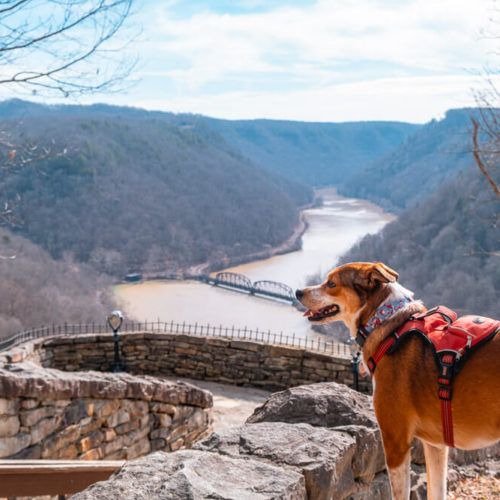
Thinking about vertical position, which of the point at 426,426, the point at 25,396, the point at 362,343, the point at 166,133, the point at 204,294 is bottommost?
the point at 204,294

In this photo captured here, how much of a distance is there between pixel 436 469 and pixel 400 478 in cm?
30

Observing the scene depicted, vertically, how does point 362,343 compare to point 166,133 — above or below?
below

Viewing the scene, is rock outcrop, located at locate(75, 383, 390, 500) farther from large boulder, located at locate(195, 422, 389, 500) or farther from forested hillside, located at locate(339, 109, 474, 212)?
forested hillside, located at locate(339, 109, 474, 212)

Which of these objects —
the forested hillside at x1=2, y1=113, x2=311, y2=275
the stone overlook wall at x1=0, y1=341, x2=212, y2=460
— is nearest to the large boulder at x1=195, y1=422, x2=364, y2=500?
the stone overlook wall at x1=0, y1=341, x2=212, y2=460

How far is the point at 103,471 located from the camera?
317 centimetres

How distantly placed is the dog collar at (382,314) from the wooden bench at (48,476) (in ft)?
4.83

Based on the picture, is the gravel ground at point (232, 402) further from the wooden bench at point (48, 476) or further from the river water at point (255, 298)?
the river water at point (255, 298)

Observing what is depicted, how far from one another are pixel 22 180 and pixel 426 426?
6023 centimetres

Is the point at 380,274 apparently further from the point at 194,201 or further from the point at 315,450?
the point at 194,201

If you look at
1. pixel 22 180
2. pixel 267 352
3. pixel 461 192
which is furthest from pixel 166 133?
pixel 267 352

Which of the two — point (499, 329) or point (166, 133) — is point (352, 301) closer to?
point (499, 329)

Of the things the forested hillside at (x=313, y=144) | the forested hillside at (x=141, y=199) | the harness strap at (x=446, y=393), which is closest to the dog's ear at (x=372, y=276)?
the harness strap at (x=446, y=393)

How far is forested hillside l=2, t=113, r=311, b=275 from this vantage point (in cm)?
5900

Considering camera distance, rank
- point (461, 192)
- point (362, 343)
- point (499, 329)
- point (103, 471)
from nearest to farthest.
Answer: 1. point (499, 329)
2. point (362, 343)
3. point (103, 471)
4. point (461, 192)
